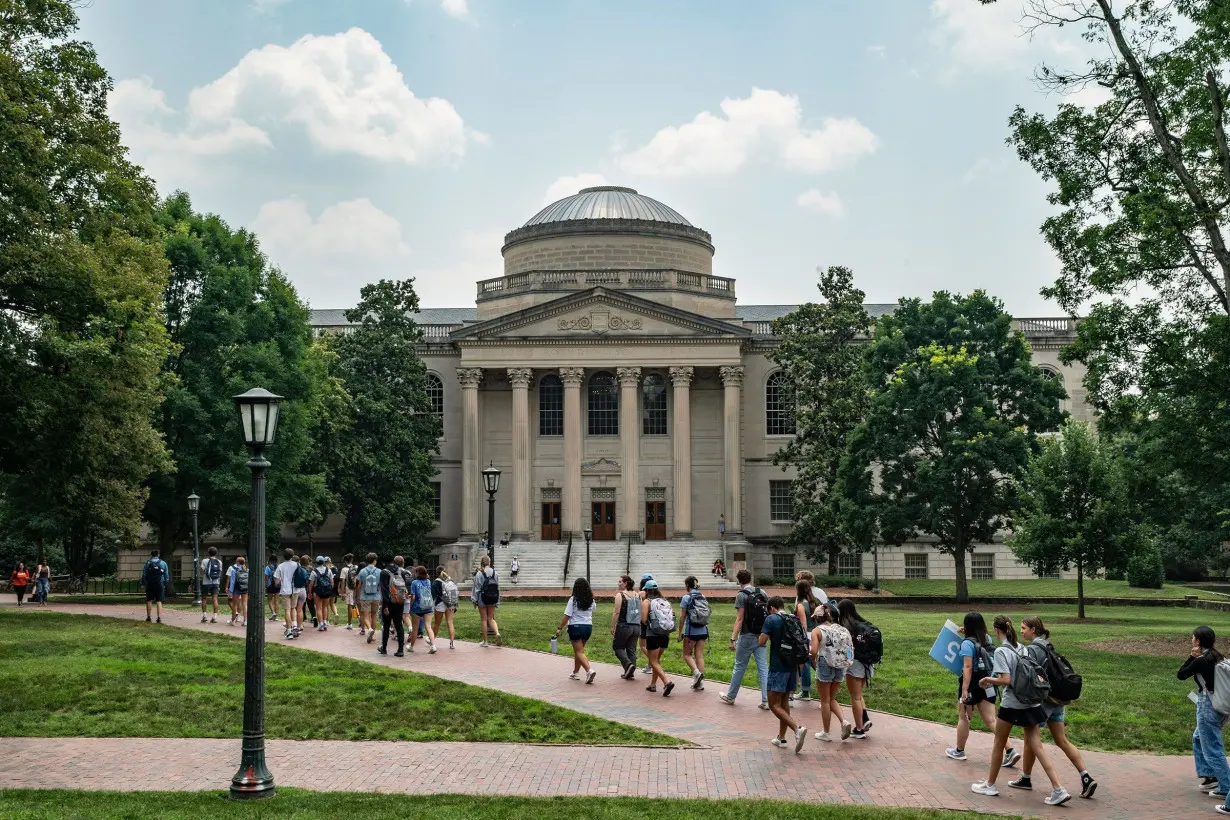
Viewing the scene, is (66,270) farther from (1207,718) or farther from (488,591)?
(1207,718)

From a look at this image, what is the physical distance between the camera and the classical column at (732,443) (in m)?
60.8

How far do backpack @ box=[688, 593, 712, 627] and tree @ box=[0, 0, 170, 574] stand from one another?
50.6 feet

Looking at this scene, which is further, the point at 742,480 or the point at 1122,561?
the point at 742,480

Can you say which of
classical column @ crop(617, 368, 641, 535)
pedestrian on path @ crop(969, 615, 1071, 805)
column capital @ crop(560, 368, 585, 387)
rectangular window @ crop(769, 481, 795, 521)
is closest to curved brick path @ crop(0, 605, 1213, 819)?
pedestrian on path @ crop(969, 615, 1071, 805)

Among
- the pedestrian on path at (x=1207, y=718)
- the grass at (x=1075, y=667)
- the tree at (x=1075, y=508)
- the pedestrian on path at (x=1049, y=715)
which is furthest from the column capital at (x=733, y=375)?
the pedestrian on path at (x=1207, y=718)

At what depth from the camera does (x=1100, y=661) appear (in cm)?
2400

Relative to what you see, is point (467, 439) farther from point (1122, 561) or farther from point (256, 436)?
point (256, 436)

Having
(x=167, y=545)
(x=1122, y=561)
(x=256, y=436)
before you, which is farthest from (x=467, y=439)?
(x=256, y=436)

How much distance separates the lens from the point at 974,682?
1442cm

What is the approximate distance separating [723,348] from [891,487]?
16.8 metres

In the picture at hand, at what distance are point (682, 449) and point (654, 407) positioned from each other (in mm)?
3498

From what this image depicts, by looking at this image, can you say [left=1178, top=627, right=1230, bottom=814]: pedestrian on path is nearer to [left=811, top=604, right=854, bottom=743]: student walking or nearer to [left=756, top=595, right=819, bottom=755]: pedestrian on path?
[left=811, top=604, right=854, bottom=743]: student walking

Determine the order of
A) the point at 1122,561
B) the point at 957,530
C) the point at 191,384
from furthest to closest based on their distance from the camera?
1. the point at 957,530
2. the point at 191,384
3. the point at 1122,561

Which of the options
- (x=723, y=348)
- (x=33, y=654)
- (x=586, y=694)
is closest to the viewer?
(x=586, y=694)
